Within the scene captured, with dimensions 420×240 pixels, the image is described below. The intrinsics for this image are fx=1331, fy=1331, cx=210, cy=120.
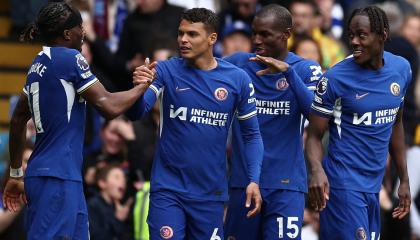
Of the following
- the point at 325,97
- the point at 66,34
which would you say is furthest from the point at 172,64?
the point at 325,97

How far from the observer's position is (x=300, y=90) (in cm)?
1175

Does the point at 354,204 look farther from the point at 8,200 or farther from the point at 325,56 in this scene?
the point at 325,56

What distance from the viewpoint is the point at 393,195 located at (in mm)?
16297

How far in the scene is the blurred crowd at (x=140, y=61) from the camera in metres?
14.5

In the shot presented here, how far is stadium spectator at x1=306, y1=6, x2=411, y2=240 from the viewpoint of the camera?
11398 mm

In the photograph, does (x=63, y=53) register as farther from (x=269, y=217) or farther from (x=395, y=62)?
(x=395, y=62)

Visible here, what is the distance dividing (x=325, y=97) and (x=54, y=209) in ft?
8.47

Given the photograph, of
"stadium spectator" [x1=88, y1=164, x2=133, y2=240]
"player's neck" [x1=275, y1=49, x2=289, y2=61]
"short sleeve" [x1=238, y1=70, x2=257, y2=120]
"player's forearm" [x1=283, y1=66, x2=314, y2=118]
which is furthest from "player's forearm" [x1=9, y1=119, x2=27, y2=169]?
"stadium spectator" [x1=88, y1=164, x2=133, y2=240]

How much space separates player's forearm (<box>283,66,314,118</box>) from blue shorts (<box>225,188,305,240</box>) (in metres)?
0.80

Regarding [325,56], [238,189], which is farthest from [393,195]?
[238,189]

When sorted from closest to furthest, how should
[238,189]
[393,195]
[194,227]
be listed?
[194,227], [238,189], [393,195]

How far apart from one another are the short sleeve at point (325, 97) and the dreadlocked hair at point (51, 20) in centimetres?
233

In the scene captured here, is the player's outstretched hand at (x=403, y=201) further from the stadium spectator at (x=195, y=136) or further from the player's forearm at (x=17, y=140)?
the player's forearm at (x=17, y=140)

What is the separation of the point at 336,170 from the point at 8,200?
9.23ft
